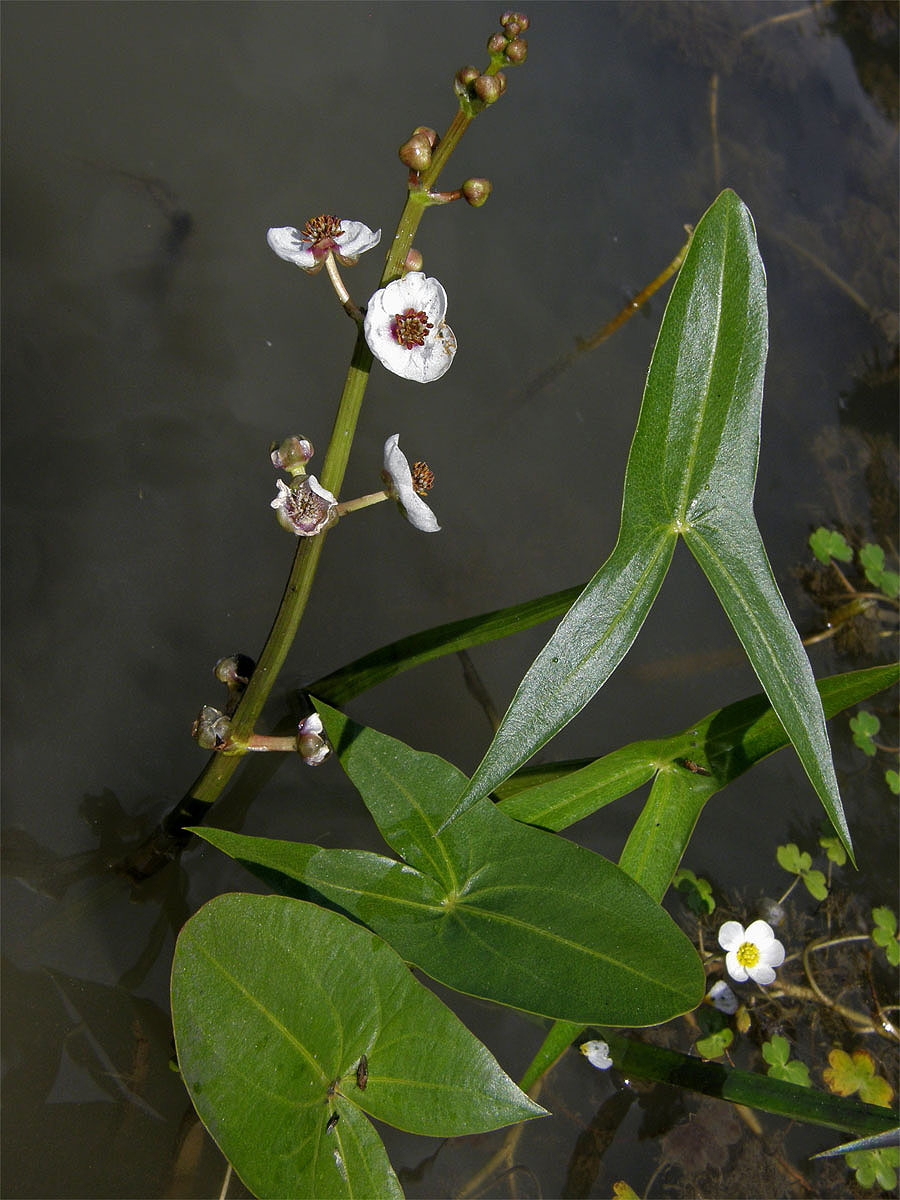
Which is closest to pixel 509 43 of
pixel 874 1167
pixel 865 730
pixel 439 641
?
pixel 439 641

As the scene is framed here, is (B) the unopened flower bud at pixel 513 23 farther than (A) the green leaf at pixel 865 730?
No

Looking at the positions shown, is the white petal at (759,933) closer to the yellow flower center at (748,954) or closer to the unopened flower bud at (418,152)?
the yellow flower center at (748,954)

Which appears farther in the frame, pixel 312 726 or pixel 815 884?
pixel 815 884

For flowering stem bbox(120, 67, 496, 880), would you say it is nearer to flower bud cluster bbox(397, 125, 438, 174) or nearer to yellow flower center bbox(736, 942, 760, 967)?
flower bud cluster bbox(397, 125, 438, 174)

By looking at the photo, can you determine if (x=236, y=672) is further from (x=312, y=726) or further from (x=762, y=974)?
(x=762, y=974)

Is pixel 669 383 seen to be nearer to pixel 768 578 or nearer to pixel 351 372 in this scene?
pixel 768 578

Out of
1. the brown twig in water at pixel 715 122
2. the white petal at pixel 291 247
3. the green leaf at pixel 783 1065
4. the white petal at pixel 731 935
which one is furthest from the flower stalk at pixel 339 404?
the brown twig in water at pixel 715 122
